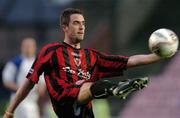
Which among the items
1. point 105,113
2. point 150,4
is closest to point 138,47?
point 150,4

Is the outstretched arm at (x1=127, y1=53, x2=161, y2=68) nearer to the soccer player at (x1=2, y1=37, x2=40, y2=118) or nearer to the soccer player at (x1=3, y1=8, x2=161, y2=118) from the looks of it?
the soccer player at (x1=3, y1=8, x2=161, y2=118)

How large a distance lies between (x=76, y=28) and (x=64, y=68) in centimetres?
41

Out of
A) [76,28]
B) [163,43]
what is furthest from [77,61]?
[163,43]

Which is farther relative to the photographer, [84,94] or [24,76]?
[24,76]

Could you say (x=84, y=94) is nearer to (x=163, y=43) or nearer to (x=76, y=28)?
(x=76, y=28)

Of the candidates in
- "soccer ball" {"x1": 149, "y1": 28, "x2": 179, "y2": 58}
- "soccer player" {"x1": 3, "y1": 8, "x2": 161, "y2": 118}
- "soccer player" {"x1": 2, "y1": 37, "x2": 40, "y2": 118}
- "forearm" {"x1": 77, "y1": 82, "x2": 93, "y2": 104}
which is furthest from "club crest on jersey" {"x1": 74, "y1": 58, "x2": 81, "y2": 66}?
"soccer player" {"x1": 2, "y1": 37, "x2": 40, "y2": 118}

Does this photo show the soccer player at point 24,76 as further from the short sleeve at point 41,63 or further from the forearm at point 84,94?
the forearm at point 84,94

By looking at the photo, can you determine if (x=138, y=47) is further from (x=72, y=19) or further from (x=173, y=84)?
(x=72, y=19)

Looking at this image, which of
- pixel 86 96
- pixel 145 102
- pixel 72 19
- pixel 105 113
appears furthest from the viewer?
pixel 145 102

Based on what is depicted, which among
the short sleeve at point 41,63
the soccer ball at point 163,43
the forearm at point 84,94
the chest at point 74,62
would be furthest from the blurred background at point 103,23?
the forearm at point 84,94

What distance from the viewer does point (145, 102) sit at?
1659cm

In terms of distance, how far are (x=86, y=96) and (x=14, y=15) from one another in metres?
10.9

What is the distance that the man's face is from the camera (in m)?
7.59

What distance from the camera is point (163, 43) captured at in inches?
285
